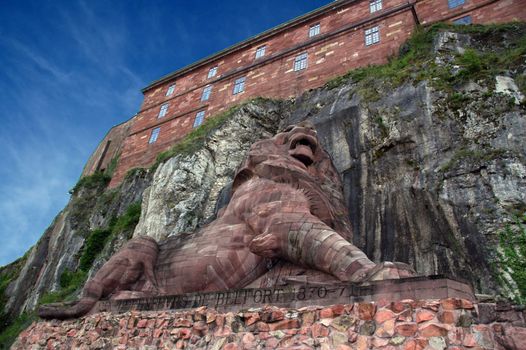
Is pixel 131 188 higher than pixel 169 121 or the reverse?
the reverse

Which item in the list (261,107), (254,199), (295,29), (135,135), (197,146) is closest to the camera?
(254,199)

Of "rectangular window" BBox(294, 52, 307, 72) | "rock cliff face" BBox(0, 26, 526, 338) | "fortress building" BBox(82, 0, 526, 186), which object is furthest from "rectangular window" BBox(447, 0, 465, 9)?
"rectangular window" BBox(294, 52, 307, 72)

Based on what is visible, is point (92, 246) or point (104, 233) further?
point (104, 233)

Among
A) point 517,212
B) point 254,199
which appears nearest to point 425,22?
point 517,212

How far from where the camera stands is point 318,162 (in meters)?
6.12

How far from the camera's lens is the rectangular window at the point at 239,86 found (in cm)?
2109

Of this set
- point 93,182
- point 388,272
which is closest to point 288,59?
point 93,182

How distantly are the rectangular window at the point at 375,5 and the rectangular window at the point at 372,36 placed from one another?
4.95 feet

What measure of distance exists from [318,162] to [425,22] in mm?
14066

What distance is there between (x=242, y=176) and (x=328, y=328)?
3.16m

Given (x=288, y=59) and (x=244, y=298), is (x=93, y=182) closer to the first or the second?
(x=288, y=59)

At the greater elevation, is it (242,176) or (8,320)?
(242,176)

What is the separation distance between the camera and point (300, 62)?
64.7ft

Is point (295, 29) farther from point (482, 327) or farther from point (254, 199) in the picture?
point (482, 327)
